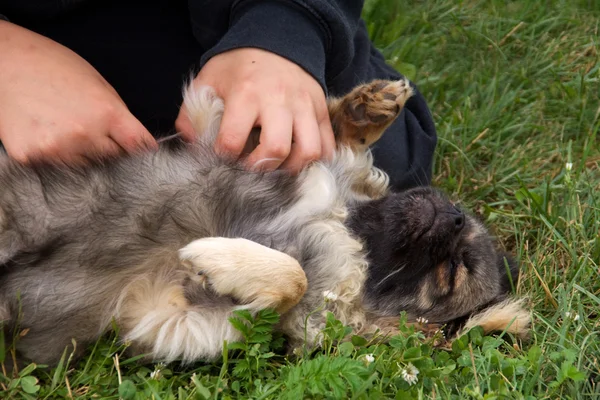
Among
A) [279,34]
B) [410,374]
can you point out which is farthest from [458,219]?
[279,34]

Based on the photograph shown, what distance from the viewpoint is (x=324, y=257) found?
2703 millimetres

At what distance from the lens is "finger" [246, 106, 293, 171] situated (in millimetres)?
2668

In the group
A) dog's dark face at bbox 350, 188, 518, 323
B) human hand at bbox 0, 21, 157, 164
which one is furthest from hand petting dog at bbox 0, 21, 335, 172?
dog's dark face at bbox 350, 188, 518, 323

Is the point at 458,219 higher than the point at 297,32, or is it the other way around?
the point at 297,32

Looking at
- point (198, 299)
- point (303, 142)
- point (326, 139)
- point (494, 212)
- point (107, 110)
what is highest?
point (107, 110)

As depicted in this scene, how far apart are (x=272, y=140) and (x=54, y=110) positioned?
2.61 ft

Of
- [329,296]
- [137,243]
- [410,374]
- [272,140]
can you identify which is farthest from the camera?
[272,140]

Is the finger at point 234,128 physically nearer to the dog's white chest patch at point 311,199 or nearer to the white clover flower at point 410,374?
the dog's white chest patch at point 311,199

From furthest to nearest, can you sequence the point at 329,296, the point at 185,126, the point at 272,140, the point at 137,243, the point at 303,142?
the point at 185,126 → the point at 303,142 → the point at 272,140 → the point at 329,296 → the point at 137,243

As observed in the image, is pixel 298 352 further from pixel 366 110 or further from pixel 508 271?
pixel 366 110

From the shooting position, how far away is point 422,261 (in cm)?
281

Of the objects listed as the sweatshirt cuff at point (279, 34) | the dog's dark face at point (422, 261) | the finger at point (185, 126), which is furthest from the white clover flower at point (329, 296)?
the sweatshirt cuff at point (279, 34)

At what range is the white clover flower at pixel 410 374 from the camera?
225cm

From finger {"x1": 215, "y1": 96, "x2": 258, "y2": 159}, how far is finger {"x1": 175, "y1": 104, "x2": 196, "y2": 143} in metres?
0.19
